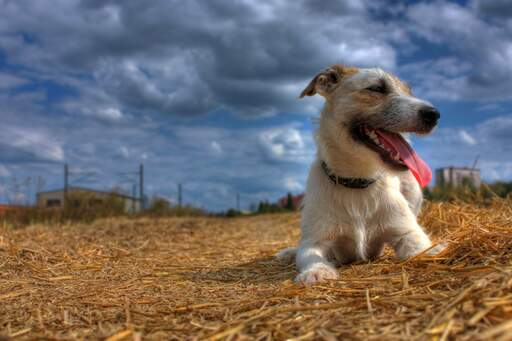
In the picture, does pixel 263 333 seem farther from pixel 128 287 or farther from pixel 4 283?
pixel 4 283

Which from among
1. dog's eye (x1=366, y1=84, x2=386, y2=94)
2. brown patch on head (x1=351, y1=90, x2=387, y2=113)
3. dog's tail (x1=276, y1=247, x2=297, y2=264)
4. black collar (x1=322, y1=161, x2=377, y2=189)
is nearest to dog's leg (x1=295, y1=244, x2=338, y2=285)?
black collar (x1=322, y1=161, x2=377, y2=189)

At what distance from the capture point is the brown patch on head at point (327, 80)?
4574mm

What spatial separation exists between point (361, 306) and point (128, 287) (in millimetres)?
1941

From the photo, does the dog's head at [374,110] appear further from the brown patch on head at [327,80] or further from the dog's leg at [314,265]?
the dog's leg at [314,265]

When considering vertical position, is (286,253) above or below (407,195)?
below

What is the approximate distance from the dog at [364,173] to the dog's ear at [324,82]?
20 cm

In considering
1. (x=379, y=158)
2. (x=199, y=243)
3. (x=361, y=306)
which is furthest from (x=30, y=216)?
(x=361, y=306)

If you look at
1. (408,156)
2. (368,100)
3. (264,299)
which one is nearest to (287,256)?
(408,156)

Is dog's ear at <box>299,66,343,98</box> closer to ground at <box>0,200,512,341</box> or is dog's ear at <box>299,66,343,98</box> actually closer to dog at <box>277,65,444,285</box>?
dog at <box>277,65,444,285</box>

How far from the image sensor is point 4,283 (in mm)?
3865

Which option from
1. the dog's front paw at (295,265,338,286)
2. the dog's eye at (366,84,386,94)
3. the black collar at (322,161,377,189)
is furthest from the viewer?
the dog's eye at (366,84,386,94)

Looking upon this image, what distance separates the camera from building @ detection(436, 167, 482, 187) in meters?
15.8

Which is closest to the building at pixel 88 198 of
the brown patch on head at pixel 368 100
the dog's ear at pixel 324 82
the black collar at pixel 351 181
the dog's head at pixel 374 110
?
the dog's ear at pixel 324 82

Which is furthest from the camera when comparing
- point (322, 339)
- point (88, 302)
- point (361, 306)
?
point (88, 302)
